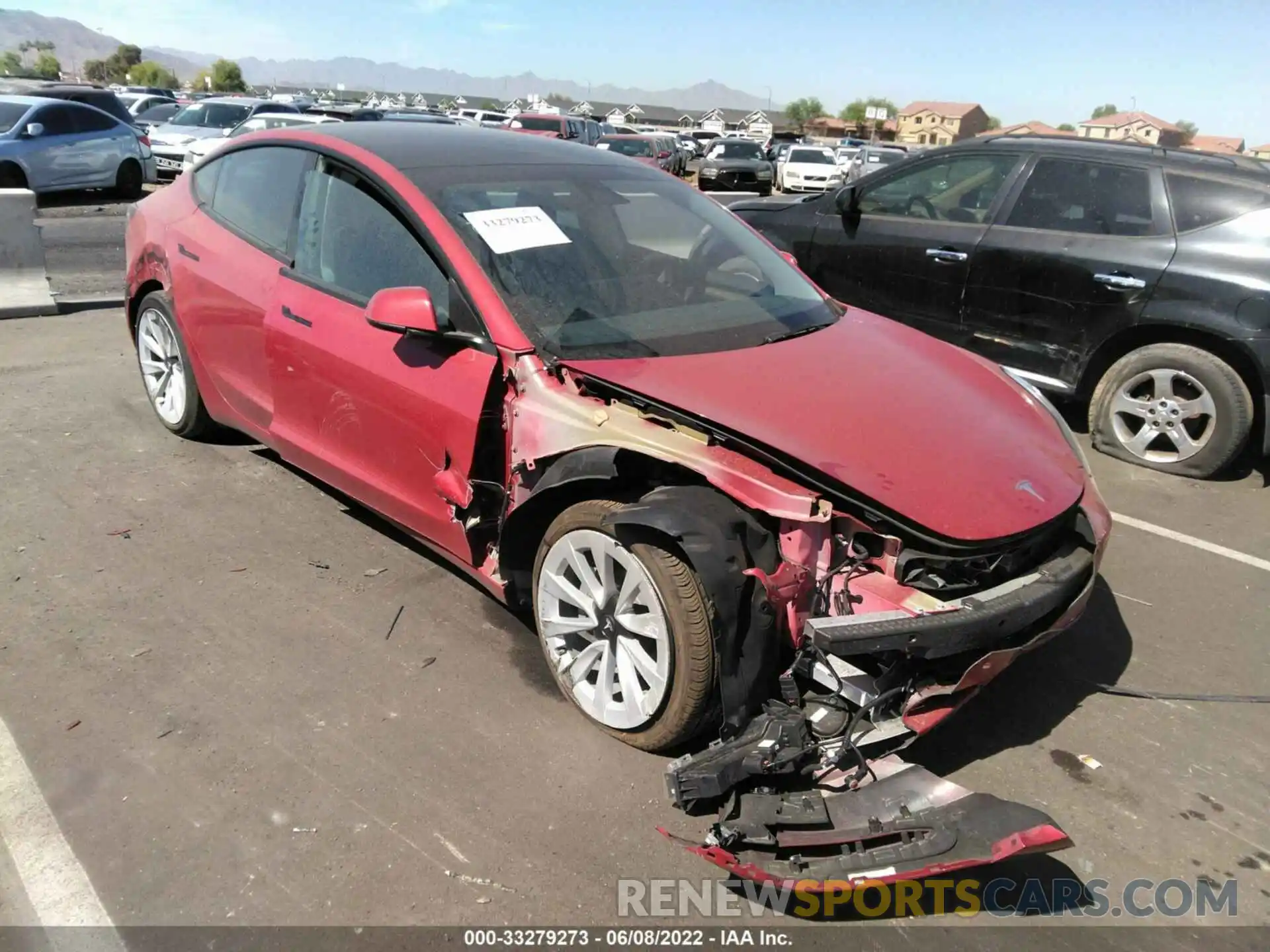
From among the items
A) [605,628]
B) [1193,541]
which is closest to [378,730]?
[605,628]

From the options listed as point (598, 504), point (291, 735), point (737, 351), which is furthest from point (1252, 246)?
point (291, 735)

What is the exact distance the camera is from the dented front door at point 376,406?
10.5 feet

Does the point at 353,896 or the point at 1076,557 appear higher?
the point at 1076,557

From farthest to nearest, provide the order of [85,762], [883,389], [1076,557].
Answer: [883,389]
[1076,557]
[85,762]

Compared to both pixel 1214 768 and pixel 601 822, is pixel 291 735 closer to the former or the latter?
pixel 601 822

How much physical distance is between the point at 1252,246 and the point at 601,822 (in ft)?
16.1

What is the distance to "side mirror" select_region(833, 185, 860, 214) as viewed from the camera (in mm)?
6777

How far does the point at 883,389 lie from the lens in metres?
3.22

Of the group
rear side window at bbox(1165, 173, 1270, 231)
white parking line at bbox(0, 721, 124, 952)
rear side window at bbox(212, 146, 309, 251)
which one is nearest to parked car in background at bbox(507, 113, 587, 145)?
rear side window at bbox(1165, 173, 1270, 231)

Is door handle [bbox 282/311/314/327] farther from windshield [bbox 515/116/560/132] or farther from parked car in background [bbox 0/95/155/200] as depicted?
windshield [bbox 515/116/560/132]

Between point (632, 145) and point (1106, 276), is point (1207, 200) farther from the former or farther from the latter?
point (632, 145)

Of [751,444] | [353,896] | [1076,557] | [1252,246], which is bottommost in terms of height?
[353,896]

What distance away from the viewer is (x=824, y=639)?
242 cm

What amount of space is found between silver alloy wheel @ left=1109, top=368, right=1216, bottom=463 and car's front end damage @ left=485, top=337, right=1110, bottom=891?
3275 mm
